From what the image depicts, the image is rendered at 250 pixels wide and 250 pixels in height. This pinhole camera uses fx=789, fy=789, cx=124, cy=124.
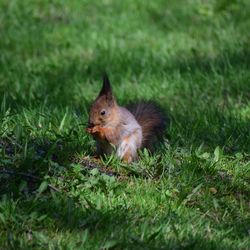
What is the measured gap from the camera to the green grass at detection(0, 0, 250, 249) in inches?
165

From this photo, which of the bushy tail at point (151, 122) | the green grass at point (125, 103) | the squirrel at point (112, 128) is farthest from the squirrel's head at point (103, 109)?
the bushy tail at point (151, 122)

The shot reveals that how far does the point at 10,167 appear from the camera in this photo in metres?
4.58

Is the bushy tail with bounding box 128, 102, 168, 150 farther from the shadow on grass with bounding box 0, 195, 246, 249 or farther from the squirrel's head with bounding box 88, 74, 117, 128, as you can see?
the shadow on grass with bounding box 0, 195, 246, 249

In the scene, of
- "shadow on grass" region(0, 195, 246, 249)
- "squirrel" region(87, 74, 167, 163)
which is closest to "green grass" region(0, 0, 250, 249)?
"shadow on grass" region(0, 195, 246, 249)

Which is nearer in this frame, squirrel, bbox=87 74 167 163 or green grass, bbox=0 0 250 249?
green grass, bbox=0 0 250 249

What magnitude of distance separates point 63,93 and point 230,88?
4.85 ft

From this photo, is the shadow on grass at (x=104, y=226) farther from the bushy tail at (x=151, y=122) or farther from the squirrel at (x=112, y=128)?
the bushy tail at (x=151, y=122)

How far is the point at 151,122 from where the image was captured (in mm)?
5375

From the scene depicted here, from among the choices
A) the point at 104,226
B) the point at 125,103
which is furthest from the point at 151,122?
the point at 104,226

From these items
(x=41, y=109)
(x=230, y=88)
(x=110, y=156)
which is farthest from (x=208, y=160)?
(x=230, y=88)

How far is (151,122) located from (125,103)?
1.23 m

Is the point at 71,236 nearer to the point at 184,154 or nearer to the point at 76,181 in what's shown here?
the point at 76,181

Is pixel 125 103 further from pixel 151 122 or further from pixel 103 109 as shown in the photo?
pixel 103 109

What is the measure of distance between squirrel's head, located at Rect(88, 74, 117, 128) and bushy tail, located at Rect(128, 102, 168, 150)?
0.35 metres
